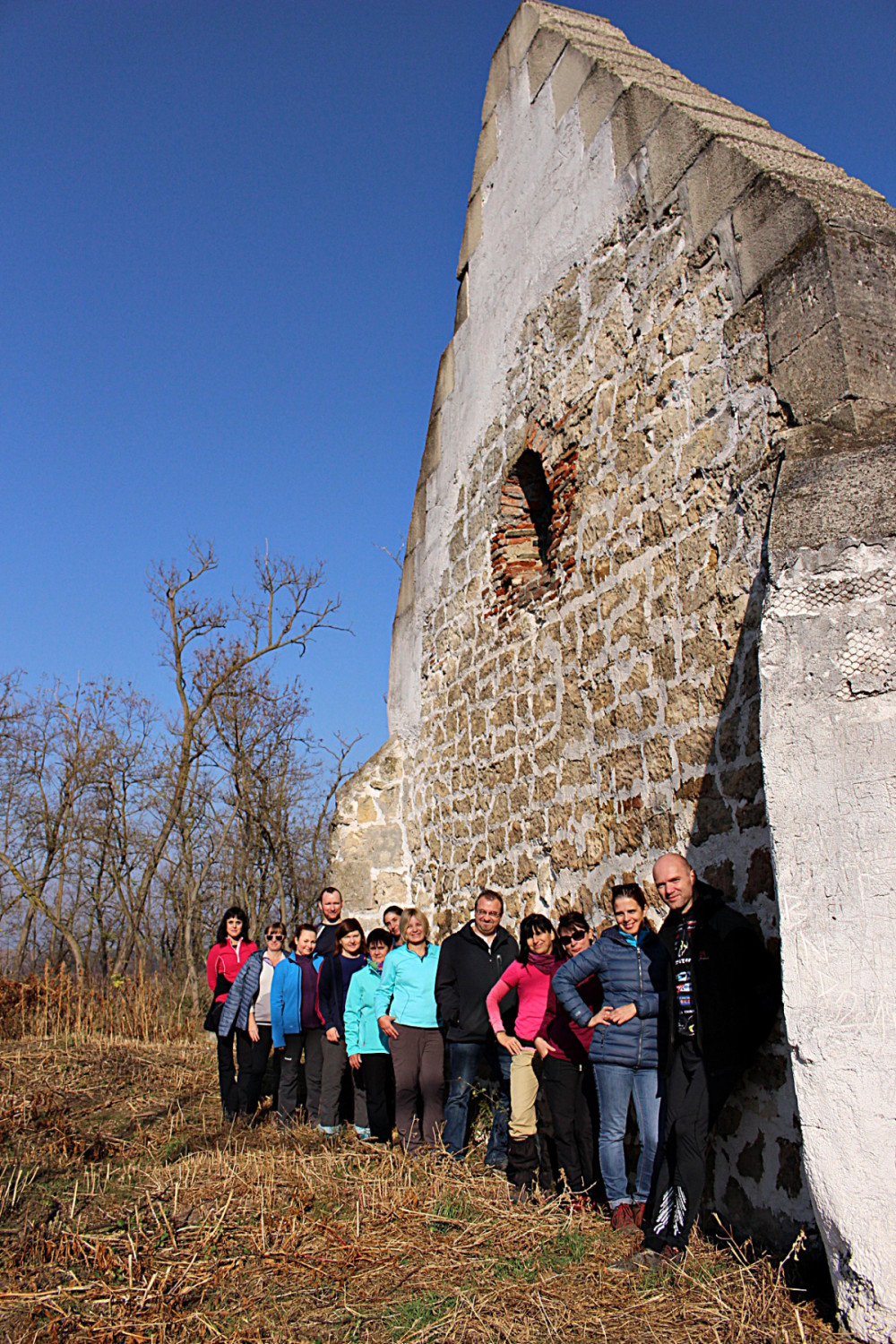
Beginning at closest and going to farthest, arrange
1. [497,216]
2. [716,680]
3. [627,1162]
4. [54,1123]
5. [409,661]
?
[716,680] < [627,1162] < [54,1123] < [497,216] < [409,661]

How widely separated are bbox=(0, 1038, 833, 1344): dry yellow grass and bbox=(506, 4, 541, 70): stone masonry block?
7.03 meters

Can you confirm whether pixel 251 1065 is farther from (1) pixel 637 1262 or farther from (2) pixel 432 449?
(2) pixel 432 449

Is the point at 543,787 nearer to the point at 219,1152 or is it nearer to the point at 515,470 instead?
the point at 515,470

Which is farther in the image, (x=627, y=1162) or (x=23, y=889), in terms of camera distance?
(x=23, y=889)

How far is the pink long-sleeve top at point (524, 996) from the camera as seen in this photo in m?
4.71

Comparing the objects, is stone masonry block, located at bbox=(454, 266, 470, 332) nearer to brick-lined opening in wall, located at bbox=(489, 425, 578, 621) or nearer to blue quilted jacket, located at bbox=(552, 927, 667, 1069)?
brick-lined opening in wall, located at bbox=(489, 425, 578, 621)

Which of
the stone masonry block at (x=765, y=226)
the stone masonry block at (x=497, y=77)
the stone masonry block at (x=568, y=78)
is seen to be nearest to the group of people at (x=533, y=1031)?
the stone masonry block at (x=765, y=226)

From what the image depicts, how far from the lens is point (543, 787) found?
553cm

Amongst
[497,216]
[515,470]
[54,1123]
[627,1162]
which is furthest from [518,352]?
[54,1123]

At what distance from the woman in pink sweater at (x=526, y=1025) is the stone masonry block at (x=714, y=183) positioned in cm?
318

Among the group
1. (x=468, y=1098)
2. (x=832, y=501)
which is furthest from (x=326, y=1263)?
(x=832, y=501)

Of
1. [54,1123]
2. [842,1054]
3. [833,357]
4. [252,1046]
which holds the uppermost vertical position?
[833,357]

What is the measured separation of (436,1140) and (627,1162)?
1387 millimetres

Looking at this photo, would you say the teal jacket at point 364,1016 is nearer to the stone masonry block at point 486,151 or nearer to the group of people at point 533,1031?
the group of people at point 533,1031
